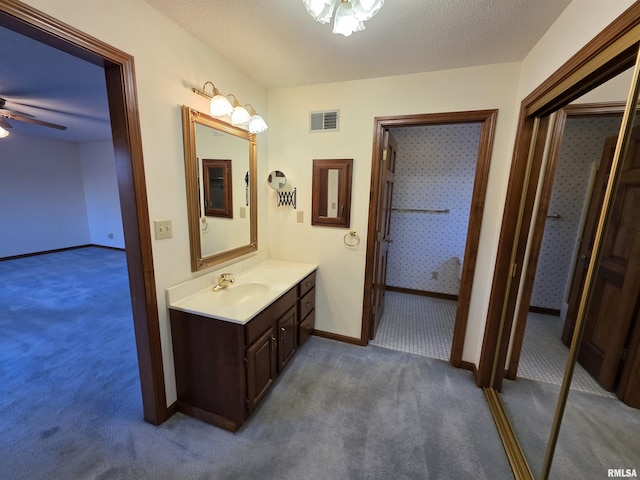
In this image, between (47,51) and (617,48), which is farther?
(47,51)

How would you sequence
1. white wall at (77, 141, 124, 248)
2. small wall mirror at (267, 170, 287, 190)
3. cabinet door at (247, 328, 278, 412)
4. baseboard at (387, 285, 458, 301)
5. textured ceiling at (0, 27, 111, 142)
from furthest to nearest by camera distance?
1. white wall at (77, 141, 124, 248)
2. baseboard at (387, 285, 458, 301)
3. small wall mirror at (267, 170, 287, 190)
4. textured ceiling at (0, 27, 111, 142)
5. cabinet door at (247, 328, 278, 412)

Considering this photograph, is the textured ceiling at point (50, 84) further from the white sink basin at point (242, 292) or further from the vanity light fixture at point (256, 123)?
the white sink basin at point (242, 292)

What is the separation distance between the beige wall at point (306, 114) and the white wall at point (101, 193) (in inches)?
201

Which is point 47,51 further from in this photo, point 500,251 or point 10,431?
point 500,251

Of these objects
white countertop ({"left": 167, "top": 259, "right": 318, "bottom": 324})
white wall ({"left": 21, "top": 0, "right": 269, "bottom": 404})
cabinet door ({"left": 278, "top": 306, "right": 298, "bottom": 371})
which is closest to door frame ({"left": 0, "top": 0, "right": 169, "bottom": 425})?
white wall ({"left": 21, "top": 0, "right": 269, "bottom": 404})

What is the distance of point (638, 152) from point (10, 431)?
11.2 ft

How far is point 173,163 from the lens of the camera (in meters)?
1.53

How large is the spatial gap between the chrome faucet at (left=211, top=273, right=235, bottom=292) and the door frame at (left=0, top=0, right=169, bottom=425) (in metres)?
0.40

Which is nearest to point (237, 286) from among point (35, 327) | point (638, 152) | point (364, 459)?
point (364, 459)

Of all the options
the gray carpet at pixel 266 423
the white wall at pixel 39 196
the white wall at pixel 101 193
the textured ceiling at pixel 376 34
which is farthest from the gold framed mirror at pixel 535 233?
the white wall at pixel 39 196

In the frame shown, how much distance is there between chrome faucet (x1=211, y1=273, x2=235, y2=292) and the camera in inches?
71.0

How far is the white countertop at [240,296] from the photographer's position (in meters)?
1.48

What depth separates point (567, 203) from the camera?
1602mm

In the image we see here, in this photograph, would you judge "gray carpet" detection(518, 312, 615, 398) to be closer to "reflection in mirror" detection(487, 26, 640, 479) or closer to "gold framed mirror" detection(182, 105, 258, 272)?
"reflection in mirror" detection(487, 26, 640, 479)
